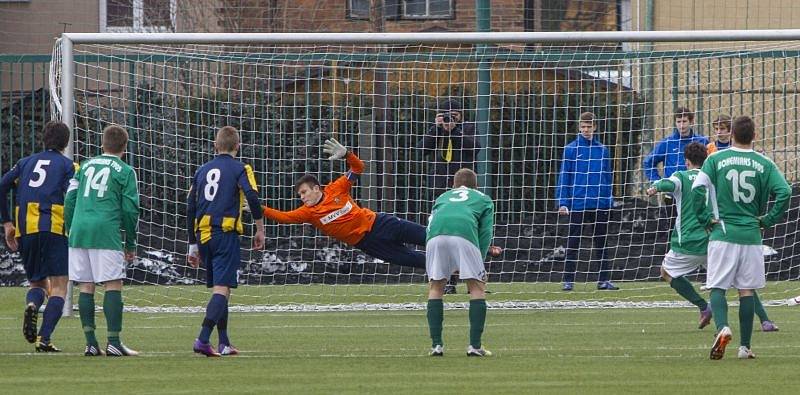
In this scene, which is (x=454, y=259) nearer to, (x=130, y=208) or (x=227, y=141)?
(x=227, y=141)

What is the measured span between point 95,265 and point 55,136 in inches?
50.6

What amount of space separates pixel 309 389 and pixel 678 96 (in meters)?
9.51

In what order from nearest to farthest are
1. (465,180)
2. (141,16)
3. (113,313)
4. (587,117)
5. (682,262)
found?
(113,313)
(465,180)
(682,262)
(587,117)
(141,16)

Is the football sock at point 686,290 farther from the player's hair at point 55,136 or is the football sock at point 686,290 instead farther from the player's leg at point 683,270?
the player's hair at point 55,136

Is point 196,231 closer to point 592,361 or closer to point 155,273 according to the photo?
point 592,361

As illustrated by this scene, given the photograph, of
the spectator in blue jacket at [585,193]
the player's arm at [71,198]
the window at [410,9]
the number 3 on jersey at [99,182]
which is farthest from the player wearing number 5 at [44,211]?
the window at [410,9]

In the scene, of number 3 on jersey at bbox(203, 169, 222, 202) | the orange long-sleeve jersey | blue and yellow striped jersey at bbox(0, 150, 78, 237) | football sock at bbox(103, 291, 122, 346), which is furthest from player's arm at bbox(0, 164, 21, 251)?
the orange long-sleeve jersey

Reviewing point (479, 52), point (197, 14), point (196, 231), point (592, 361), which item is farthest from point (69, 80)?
point (197, 14)

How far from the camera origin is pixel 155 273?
18.0 m

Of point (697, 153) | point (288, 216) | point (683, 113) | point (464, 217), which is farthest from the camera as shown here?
point (683, 113)

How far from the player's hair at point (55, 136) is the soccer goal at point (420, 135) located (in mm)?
4494

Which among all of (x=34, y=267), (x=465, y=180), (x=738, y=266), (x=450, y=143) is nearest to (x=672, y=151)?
(x=450, y=143)

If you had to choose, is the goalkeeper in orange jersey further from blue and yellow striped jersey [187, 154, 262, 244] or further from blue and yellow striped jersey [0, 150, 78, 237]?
blue and yellow striped jersey [187, 154, 262, 244]

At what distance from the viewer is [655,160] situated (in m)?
16.1
